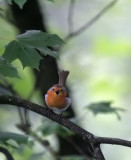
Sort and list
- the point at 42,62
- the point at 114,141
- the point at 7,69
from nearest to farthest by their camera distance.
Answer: the point at 114,141 < the point at 7,69 < the point at 42,62

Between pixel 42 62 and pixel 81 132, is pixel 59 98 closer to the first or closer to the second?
pixel 42 62

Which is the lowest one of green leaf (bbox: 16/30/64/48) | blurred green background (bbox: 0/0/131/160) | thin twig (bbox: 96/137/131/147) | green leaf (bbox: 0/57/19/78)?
thin twig (bbox: 96/137/131/147)

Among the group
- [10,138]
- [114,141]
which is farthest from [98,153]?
[10,138]

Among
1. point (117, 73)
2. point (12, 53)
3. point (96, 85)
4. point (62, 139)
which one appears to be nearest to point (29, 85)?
point (62, 139)

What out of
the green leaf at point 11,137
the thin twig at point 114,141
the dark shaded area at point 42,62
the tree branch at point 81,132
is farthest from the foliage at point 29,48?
the dark shaded area at point 42,62

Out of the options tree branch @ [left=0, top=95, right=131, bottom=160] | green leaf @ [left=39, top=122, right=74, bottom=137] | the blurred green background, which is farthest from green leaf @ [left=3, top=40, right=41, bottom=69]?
the blurred green background

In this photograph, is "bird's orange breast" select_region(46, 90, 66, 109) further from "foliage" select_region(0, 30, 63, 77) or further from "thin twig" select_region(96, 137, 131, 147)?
"thin twig" select_region(96, 137, 131, 147)

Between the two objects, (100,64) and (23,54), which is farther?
(100,64)
